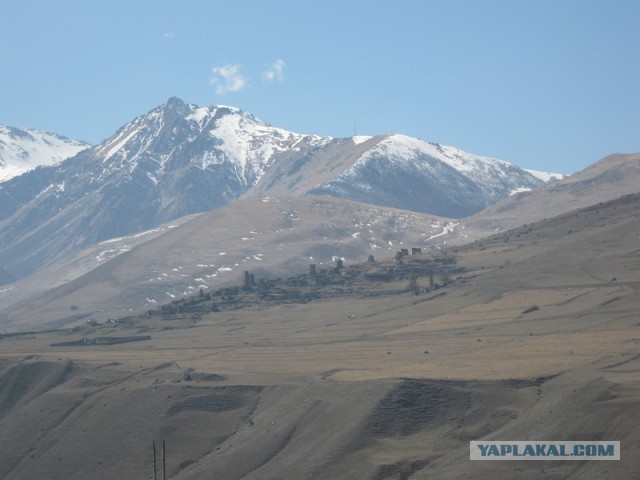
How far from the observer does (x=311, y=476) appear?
128 metres

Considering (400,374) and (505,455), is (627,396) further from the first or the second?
(400,374)

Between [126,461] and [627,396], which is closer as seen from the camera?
[627,396]

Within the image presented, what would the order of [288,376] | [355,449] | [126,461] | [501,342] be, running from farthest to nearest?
[501,342]
[288,376]
[126,461]
[355,449]

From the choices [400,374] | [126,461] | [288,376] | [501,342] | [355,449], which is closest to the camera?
[355,449]

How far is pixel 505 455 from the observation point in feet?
377

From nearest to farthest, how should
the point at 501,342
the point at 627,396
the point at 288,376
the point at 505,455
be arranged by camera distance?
1. the point at 505,455
2. the point at 627,396
3. the point at 288,376
4. the point at 501,342

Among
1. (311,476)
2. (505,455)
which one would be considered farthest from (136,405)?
(505,455)

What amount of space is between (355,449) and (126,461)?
30472mm

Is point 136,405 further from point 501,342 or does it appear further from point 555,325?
point 555,325

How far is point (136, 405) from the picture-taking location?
546 ft

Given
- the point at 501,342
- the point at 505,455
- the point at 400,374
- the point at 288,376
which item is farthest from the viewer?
the point at 501,342

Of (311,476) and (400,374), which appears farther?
(400,374)

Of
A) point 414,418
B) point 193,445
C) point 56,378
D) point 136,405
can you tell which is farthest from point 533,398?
point 56,378

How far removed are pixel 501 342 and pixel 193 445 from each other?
5290cm
